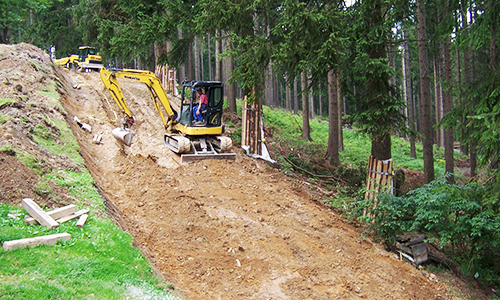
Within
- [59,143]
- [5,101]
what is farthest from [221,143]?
[5,101]

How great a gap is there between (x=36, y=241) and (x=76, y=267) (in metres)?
0.86

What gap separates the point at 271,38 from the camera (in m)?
13.0

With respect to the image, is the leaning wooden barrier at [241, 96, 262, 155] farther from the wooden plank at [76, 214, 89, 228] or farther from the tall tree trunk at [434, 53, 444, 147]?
the tall tree trunk at [434, 53, 444, 147]

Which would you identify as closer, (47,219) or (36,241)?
(36,241)

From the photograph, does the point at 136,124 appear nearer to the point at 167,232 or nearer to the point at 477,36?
the point at 167,232

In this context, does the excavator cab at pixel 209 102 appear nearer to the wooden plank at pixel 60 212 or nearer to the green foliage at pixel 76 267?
the wooden plank at pixel 60 212

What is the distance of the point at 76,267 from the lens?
5.83 m

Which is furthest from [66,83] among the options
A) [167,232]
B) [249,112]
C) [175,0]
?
[167,232]

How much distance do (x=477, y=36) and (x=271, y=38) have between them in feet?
21.2

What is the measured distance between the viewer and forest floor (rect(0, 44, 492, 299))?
7723 millimetres

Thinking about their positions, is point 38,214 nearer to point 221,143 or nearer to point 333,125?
point 221,143

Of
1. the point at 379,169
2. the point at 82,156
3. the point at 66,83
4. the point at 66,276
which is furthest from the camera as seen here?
the point at 66,83

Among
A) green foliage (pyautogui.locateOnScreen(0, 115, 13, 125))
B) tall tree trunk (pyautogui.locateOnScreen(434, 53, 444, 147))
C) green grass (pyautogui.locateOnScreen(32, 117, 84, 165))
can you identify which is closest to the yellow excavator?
green grass (pyautogui.locateOnScreen(32, 117, 84, 165))

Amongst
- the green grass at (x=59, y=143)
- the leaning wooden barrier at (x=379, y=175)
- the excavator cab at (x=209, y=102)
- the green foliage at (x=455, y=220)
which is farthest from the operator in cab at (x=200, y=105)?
the green foliage at (x=455, y=220)
